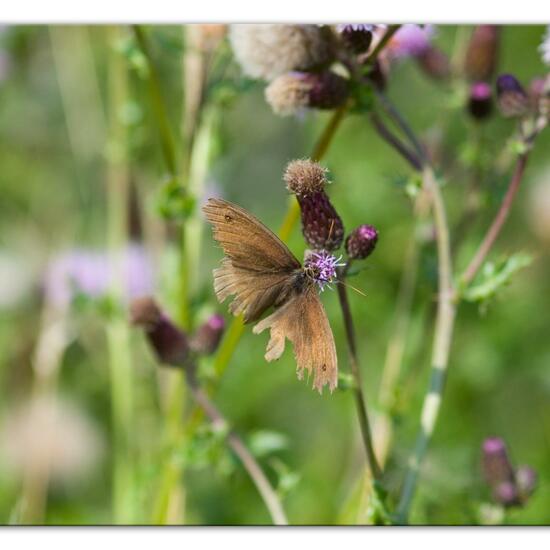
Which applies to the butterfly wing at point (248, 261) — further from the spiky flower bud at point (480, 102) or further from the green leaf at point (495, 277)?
the spiky flower bud at point (480, 102)

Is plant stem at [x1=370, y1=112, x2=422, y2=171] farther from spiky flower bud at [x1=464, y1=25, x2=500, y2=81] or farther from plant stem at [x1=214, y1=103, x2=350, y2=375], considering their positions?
spiky flower bud at [x1=464, y1=25, x2=500, y2=81]

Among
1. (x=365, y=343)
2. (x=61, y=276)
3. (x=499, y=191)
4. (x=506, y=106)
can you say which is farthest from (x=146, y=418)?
(x=506, y=106)

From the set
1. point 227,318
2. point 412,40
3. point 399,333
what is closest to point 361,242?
point 412,40

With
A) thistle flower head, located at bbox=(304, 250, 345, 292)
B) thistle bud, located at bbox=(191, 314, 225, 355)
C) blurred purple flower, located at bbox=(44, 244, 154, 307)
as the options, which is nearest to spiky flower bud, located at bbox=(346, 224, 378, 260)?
thistle flower head, located at bbox=(304, 250, 345, 292)

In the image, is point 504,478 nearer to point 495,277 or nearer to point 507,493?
point 507,493
